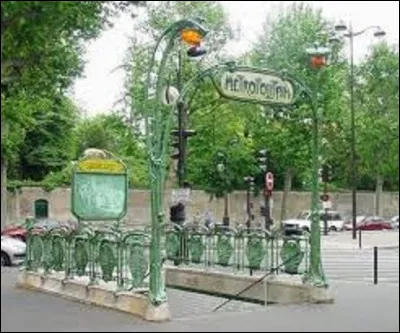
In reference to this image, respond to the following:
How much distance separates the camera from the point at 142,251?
14094 millimetres

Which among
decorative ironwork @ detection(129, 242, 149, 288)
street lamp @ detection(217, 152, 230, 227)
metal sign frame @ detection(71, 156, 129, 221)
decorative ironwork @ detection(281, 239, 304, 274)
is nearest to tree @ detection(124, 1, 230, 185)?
street lamp @ detection(217, 152, 230, 227)

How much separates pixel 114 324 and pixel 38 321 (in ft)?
3.63

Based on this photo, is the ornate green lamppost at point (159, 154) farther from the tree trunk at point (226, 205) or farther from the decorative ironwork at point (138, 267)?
the tree trunk at point (226, 205)

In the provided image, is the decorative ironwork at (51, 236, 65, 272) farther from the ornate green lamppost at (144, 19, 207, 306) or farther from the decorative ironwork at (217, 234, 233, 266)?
the ornate green lamppost at (144, 19, 207, 306)

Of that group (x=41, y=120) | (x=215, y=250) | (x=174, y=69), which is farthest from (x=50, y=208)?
(x=215, y=250)

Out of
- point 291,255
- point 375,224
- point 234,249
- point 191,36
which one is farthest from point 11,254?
point 375,224

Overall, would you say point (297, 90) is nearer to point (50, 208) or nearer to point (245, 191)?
point (50, 208)

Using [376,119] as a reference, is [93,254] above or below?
below

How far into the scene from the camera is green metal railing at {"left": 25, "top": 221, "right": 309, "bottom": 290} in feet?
46.8

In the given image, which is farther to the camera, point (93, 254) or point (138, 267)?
point (93, 254)

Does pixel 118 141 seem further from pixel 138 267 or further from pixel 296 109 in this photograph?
pixel 138 267

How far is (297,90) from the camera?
1491cm

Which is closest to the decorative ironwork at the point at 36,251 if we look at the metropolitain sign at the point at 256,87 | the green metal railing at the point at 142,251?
the green metal railing at the point at 142,251

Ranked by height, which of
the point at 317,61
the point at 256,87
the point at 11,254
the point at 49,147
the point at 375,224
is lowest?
the point at 375,224
